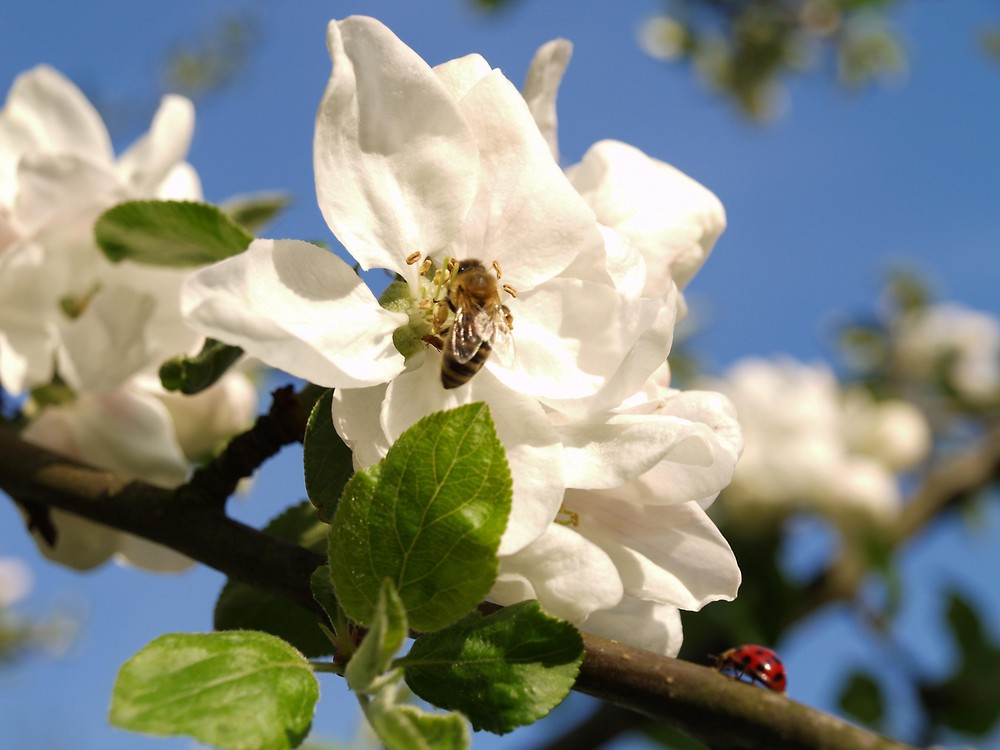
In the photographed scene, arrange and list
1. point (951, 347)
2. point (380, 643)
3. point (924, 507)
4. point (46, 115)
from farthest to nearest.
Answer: point (951, 347) → point (924, 507) → point (46, 115) → point (380, 643)

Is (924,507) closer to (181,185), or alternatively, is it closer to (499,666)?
(181,185)

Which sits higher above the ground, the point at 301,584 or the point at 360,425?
the point at 360,425

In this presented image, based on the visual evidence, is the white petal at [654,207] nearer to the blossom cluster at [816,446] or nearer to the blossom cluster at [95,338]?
the blossom cluster at [95,338]

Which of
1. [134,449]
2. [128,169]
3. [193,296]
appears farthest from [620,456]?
[128,169]

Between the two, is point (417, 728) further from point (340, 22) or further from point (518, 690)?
point (340, 22)

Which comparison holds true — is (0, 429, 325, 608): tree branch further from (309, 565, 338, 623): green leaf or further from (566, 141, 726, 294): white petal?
(566, 141, 726, 294): white petal

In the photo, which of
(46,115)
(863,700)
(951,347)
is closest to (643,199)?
(46,115)

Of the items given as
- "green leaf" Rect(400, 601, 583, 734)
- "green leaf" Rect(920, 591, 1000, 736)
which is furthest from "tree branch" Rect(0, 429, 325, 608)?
"green leaf" Rect(920, 591, 1000, 736)

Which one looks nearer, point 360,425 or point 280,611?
point 360,425
